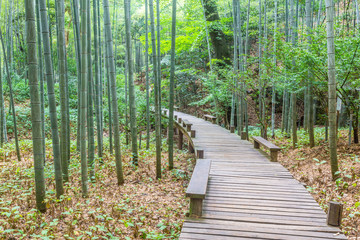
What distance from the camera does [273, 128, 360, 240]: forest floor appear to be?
123 inches

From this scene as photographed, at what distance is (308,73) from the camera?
5.14 meters

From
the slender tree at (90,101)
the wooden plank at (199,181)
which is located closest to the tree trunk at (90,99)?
the slender tree at (90,101)

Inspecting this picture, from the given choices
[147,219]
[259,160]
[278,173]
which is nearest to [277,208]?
[278,173]

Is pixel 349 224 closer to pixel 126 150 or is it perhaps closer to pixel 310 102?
pixel 310 102

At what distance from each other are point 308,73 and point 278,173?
228 centimetres

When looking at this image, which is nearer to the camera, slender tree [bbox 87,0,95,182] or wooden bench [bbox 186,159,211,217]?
wooden bench [bbox 186,159,211,217]

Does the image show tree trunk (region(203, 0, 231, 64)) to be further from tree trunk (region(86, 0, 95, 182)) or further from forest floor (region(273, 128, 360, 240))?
tree trunk (region(86, 0, 95, 182))

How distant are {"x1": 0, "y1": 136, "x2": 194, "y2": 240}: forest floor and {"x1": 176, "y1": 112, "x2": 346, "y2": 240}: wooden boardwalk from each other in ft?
2.00

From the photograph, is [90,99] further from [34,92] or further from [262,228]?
[262,228]

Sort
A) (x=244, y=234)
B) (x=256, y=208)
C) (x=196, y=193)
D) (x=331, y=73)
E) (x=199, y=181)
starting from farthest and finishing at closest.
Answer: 1. (x=331, y=73)
2. (x=199, y=181)
3. (x=256, y=208)
4. (x=196, y=193)
5. (x=244, y=234)

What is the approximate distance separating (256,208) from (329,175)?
2.18m

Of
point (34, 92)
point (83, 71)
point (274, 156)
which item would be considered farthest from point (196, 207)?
point (274, 156)

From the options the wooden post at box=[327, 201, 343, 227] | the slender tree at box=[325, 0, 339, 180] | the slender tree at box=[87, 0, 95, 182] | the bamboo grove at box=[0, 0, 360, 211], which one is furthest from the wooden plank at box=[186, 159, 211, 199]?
the slender tree at box=[87, 0, 95, 182]

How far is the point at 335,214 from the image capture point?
2592mm
